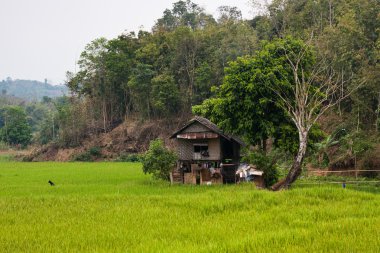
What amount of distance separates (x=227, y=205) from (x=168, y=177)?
34.1 ft

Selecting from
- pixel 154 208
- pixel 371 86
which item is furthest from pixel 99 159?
pixel 154 208

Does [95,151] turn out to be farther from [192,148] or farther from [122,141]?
[192,148]

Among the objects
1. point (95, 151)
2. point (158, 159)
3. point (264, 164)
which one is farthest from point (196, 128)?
point (95, 151)

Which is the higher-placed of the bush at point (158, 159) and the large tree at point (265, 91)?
the large tree at point (265, 91)

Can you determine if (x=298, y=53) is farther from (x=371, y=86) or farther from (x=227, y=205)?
(x=227, y=205)

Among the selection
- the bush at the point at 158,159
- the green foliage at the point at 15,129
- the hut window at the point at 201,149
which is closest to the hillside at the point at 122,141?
the green foliage at the point at 15,129

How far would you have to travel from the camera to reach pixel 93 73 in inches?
2042

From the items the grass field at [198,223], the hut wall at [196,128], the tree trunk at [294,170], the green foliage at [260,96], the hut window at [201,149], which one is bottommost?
the grass field at [198,223]

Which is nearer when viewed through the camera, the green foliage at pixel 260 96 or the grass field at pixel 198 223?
the grass field at pixel 198 223

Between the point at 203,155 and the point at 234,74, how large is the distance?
180 inches

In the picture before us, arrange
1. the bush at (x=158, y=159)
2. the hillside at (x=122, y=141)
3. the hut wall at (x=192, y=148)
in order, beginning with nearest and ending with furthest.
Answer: the bush at (x=158, y=159), the hut wall at (x=192, y=148), the hillside at (x=122, y=141)

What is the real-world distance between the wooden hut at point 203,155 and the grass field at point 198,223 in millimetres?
6663

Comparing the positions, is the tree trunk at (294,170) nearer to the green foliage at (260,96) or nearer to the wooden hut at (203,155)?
the green foliage at (260,96)

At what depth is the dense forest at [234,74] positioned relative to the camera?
61.2 ft
